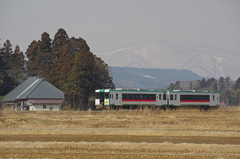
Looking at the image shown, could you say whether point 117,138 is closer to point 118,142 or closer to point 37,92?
point 118,142

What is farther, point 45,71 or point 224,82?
point 224,82

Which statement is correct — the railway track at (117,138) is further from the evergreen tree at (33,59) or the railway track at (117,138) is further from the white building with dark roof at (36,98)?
the evergreen tree at (33,59)

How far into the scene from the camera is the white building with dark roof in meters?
65.8

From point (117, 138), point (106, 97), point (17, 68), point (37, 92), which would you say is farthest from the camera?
point (17, 68)

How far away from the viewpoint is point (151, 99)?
194 feet

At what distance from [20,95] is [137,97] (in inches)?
781

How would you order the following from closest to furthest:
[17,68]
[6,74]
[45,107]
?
[45,107], [6,74], [17,68]

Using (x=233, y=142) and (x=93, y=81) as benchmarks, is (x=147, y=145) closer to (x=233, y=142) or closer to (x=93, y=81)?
(x=233, y=142)

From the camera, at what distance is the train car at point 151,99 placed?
5662 centimetres

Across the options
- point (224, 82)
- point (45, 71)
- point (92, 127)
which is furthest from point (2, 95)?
→ point (224, 82)

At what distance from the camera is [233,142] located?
2473 centimetres

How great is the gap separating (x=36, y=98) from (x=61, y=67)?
11.9 m

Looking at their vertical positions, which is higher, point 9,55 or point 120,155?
point 9,55

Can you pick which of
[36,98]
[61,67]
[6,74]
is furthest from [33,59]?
[36,98]
